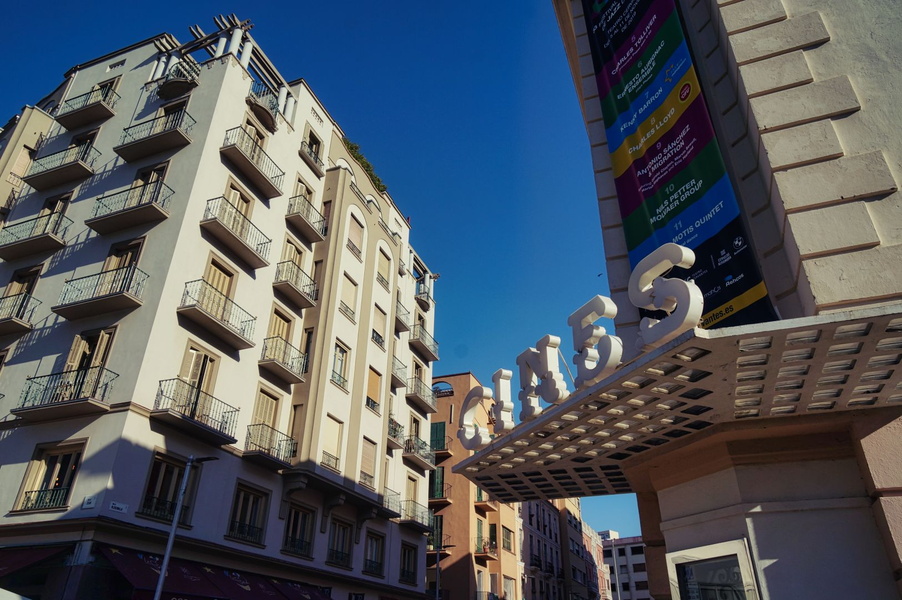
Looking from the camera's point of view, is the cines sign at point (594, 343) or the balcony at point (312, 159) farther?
the balcony at point (312, 159)

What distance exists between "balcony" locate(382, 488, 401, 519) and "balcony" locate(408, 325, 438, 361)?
9.58m

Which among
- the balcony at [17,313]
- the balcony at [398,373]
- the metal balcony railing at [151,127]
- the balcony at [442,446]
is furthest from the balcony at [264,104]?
the balcony at [442,446]

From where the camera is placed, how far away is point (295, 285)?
26781mm

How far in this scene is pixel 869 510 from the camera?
892 centimetres

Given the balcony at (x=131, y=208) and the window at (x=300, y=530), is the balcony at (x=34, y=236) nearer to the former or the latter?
the balcony at (x=131, y=208)

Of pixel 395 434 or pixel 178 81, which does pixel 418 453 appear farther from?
pixel 178 81

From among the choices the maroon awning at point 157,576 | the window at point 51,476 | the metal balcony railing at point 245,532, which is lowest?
the maroon awning at point 157,576

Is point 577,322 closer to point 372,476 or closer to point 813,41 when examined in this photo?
point 813,41

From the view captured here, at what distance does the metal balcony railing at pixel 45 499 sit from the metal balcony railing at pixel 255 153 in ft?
44.4

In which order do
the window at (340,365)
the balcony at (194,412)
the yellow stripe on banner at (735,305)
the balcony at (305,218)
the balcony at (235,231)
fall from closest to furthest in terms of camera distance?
the yellow stripe on banner at (735,305), the balcony at (194,412), the balcony at (235,231), the balcony at (305,218), the window at (340,365)

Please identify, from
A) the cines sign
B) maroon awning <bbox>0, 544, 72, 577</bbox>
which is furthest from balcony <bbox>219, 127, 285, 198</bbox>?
the cines sign

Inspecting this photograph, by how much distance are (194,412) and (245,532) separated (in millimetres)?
4823

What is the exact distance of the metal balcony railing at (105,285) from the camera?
2075 centimetres

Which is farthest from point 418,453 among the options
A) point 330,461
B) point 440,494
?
point 440,494
